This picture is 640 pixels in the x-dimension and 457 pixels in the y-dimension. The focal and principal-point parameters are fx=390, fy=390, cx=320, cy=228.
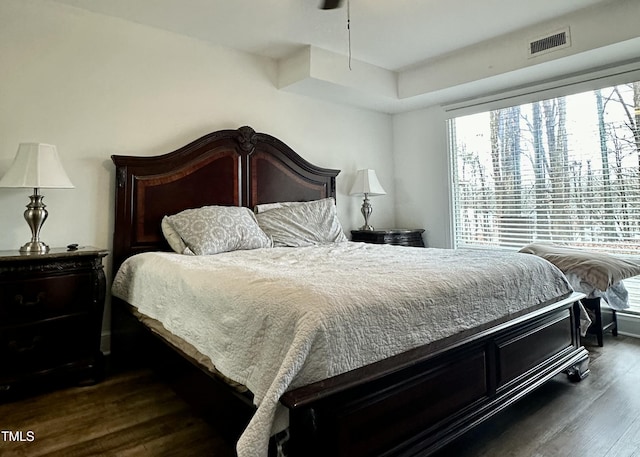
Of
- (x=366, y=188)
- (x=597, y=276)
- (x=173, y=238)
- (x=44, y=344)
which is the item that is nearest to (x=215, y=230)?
(x=173, y=238)

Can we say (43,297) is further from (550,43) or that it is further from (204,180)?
(550,43)

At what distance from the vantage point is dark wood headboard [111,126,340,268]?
9.53 ft

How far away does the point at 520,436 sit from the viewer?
179 centimetres

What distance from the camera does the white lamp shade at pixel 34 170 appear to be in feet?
7.50

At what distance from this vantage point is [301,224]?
11.2ft

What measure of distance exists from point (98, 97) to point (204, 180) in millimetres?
956

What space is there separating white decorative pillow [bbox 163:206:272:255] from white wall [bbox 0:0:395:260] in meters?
0.57

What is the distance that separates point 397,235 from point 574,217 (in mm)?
1644

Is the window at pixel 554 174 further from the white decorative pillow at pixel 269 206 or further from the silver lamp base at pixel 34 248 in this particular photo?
the silver lamp base at pixel 34 248

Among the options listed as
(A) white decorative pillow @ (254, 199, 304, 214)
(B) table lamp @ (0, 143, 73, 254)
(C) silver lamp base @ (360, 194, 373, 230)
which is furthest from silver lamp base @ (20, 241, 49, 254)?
(C) silver lamp base @ (360, 194, 373, 230)

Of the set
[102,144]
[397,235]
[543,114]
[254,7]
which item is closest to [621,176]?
[543,114]

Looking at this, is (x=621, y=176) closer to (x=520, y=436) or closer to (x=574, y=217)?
(x=574, y=217)

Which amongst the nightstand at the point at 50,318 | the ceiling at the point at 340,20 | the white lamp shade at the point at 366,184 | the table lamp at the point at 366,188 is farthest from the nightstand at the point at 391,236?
the nightstand at the point at 50,318

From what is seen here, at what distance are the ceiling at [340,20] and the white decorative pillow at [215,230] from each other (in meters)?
1.48
